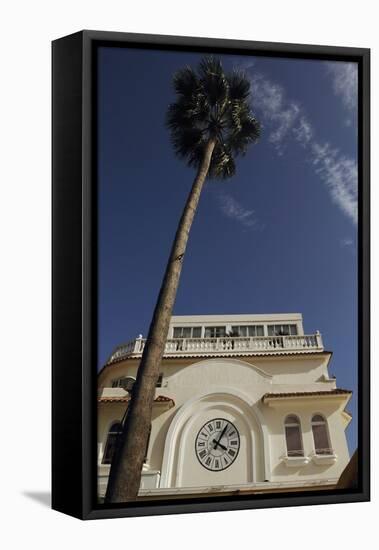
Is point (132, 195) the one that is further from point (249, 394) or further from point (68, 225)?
point (249, 394)

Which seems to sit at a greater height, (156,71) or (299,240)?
(156,71)

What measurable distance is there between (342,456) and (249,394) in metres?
1.34

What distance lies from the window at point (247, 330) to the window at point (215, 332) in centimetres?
11

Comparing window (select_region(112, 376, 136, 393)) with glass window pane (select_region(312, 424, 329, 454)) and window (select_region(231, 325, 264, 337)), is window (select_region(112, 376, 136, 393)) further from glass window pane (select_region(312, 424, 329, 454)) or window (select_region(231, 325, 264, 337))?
glass window pane (select_region(312, 424, 329, 454))

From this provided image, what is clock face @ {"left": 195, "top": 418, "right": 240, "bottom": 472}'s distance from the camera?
15141mm

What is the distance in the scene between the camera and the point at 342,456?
51.6 ft

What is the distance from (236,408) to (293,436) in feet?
2.42

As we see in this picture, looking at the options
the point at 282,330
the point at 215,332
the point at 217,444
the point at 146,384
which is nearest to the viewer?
the point at 146,384

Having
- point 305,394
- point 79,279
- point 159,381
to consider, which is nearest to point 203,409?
point 159,381

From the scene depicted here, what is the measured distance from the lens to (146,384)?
48.9 ft

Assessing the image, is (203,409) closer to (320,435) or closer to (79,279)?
(320,435)

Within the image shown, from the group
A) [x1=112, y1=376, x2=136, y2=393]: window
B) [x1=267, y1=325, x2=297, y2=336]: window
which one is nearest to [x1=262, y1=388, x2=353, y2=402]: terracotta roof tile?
[x1=267, y1=325, x2=297, y2=336]: window

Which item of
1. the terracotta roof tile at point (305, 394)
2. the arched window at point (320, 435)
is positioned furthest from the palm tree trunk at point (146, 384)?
the arched window at point (320, 435)

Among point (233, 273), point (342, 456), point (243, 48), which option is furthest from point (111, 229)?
point (342, 456)
